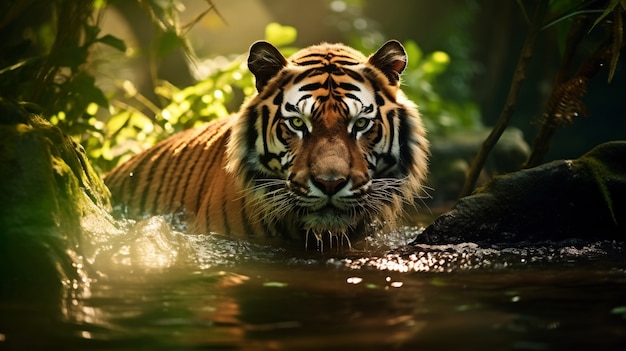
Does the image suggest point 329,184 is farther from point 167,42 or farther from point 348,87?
point 167,42

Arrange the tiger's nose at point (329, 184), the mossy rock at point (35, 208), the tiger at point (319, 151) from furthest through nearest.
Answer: the tiger at point (319, 151)
the tiger's nose at point (329, 184)
the mossy rock at point (35, 208)

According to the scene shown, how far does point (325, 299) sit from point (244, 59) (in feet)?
14.1

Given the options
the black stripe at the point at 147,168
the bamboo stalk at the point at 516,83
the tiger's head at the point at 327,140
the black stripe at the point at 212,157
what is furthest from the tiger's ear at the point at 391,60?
the black stripe at the point at 147,168

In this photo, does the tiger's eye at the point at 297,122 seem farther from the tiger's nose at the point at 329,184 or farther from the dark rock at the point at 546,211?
the dark rock at the point at 546,211

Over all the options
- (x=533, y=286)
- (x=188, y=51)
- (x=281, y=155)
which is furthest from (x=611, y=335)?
(x=188, y=51)

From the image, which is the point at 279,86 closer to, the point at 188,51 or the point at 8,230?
the point at 188,51

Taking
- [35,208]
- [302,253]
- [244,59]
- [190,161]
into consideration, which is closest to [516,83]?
[302,253]

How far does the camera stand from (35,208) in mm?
3164

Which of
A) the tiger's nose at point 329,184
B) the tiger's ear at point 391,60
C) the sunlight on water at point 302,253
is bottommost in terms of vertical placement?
the sunlight on water at point 302,253

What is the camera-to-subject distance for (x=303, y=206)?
392 cm

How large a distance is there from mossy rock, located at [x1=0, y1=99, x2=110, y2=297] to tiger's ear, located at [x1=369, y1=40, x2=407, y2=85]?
1.50 m

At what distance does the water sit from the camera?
225cm

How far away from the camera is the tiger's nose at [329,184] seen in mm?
3713

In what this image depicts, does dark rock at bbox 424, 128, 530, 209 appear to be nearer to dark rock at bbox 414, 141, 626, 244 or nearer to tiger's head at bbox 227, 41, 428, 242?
tiger's head at bbox 227, 41, 428, 242
